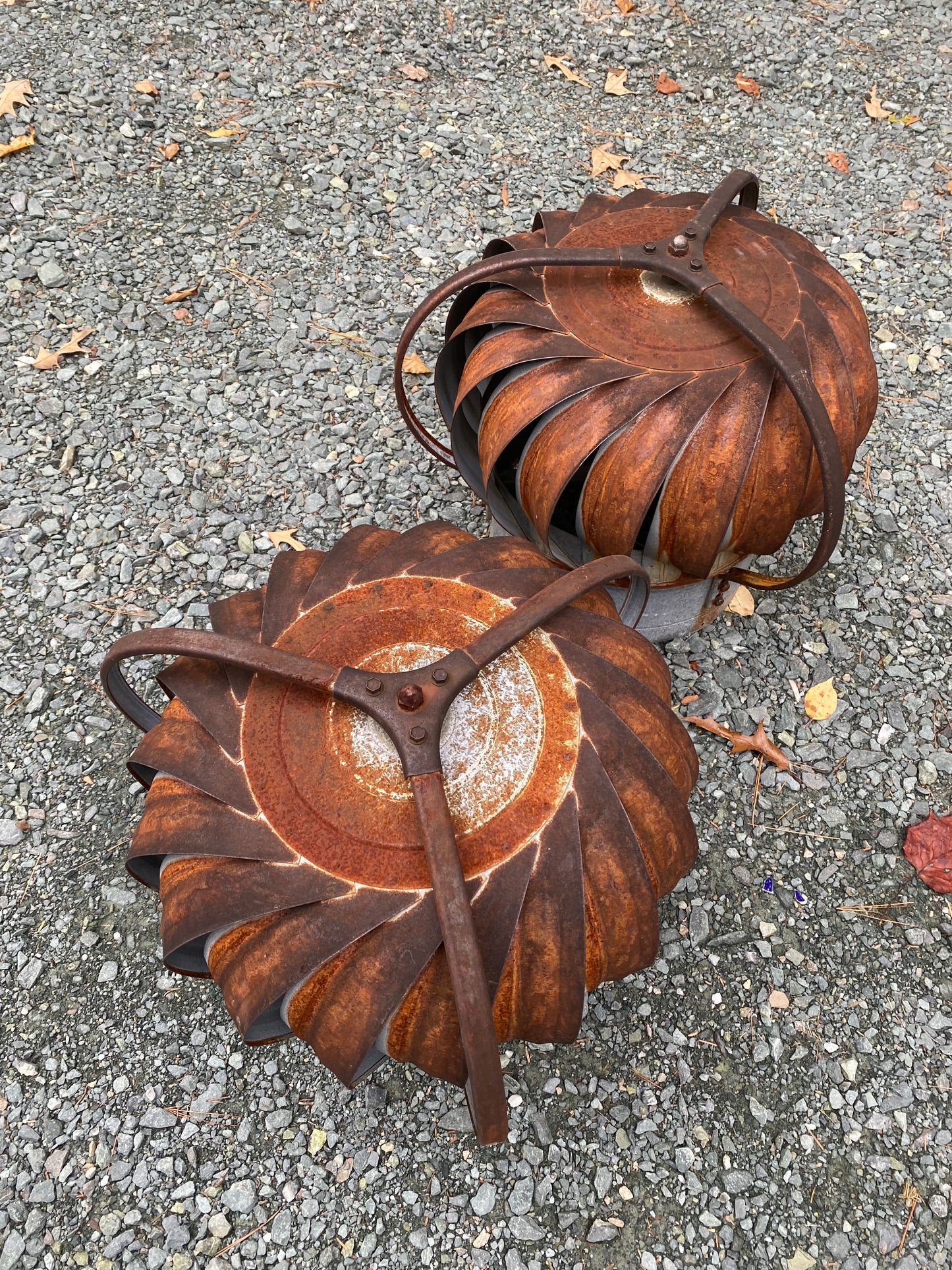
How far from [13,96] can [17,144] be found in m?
0.36

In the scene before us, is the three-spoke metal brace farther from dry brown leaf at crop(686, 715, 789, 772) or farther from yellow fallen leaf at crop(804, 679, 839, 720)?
yellow fallen leaf at crop(804, 679, 839, 720)

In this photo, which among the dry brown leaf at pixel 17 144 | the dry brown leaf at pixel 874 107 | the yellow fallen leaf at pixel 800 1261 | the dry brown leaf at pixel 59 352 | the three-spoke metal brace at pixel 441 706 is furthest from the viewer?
the dry brown leaf at pixel 874 107

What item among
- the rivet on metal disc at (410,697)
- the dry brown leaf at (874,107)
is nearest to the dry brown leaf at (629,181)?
the dry brown leaf at (874,107)

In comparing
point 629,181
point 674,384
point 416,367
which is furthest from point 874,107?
point 674,384

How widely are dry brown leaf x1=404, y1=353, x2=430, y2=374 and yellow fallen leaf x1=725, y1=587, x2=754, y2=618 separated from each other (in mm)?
1735

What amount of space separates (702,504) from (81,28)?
5076 millimetres

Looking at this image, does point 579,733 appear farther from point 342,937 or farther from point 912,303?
point 912,303

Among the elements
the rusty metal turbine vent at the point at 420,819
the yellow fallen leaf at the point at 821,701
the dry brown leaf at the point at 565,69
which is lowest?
the yellow fallen leaf at the point at 821,701

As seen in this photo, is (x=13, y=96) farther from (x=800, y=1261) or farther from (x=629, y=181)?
(x=800, y=1261)

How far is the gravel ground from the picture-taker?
254cm

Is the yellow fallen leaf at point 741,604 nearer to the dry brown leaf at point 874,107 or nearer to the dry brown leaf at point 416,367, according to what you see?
the dry brown leaf at point 416,367

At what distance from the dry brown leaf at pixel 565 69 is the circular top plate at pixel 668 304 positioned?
10.4 ft

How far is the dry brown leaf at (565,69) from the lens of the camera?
5.45 m

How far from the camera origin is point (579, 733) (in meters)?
2.06
